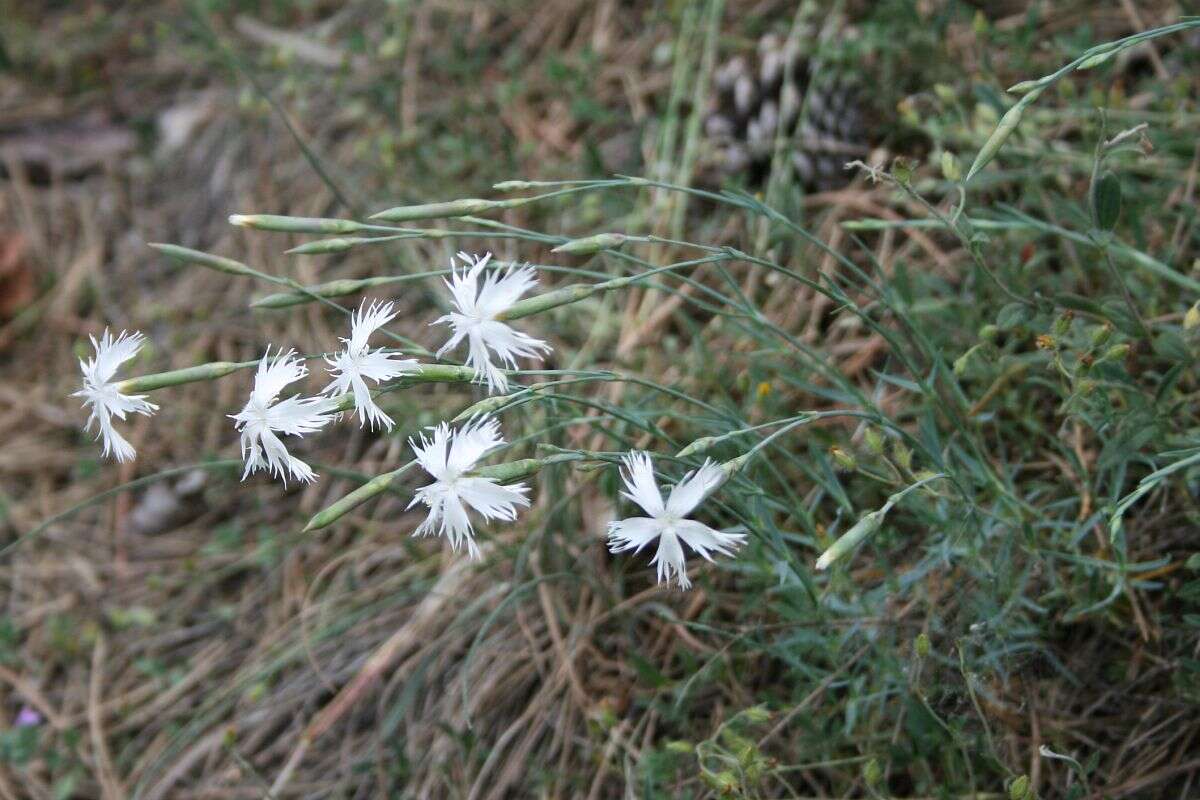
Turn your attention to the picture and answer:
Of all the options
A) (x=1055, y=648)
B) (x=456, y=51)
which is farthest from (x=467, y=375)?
(x=456, y=51)

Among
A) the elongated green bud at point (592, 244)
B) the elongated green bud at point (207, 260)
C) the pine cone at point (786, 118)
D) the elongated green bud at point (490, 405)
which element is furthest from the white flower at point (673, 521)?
the pine cone at point (786, 118)

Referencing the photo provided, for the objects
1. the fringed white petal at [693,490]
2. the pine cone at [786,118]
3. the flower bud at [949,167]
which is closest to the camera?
the fringed white petal at [693,490]

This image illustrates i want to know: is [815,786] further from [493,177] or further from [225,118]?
[225,118]

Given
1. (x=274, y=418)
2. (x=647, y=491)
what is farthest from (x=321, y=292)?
(x=647, y=491)

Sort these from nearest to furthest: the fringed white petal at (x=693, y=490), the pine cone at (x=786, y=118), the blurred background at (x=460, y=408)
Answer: the fringed white petal at (x=693, y=490) → the blurred background at (x=460, y=408) → the pine cone at (x=786, y=118)

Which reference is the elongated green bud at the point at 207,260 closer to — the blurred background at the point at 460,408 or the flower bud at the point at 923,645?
the blurred background at the point at 460,408

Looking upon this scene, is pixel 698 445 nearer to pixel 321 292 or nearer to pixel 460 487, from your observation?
pixel 460 487
